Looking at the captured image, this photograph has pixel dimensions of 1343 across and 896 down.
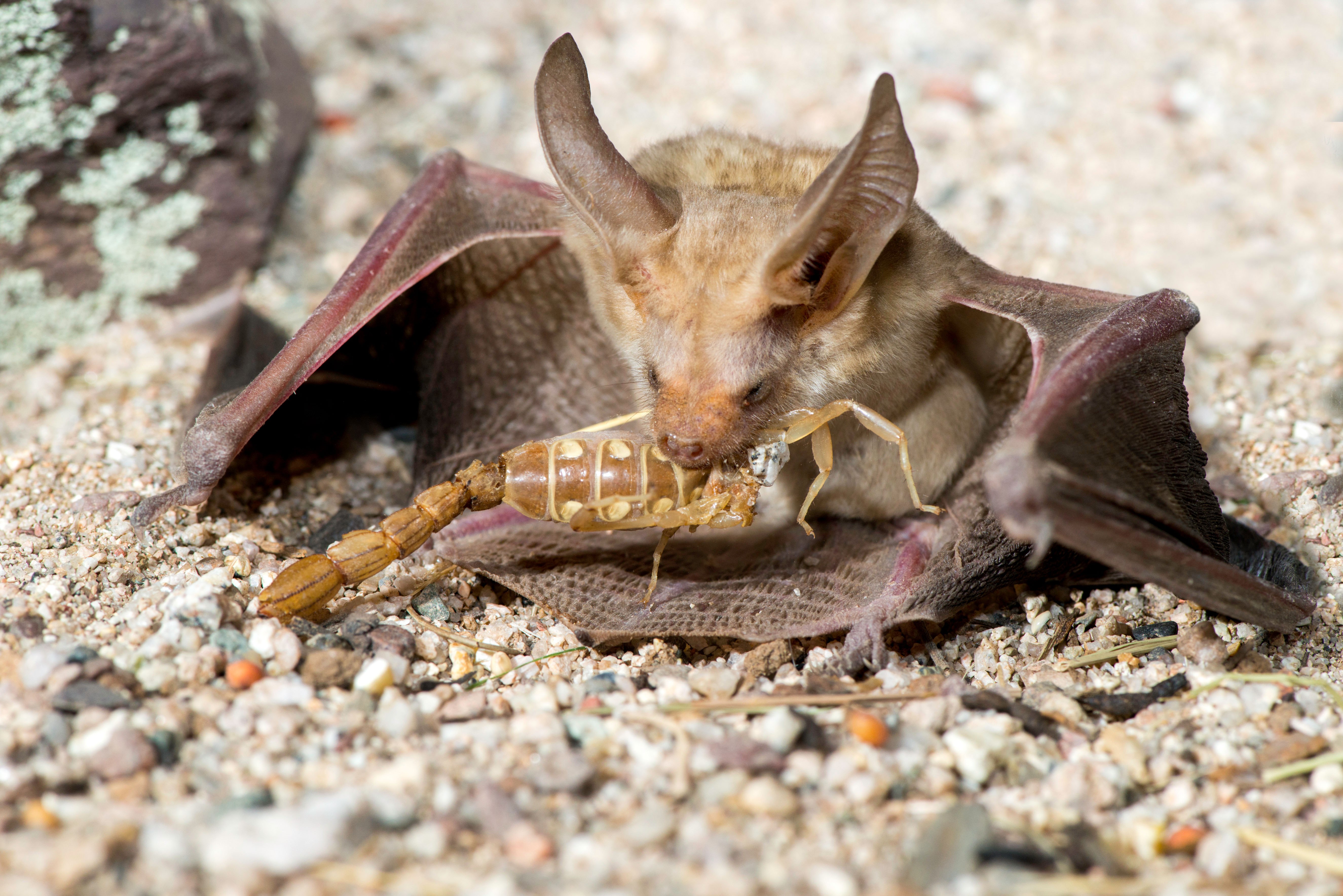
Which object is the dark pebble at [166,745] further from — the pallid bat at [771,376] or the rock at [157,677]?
the pallid bat at [771,376]

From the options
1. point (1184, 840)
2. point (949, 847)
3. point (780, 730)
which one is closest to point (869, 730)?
point (780, 730)

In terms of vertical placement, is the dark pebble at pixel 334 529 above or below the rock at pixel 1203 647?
below

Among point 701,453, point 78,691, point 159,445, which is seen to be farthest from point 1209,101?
point 78,691

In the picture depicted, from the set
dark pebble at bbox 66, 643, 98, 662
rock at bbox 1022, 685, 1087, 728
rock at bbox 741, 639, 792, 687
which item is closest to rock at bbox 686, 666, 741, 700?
rock at bbox 741, 639, 792, 687

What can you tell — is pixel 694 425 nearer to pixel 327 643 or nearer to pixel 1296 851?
pixel 327 643

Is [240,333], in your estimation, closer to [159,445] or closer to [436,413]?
[159,445]

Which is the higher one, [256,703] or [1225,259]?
[1225,259]

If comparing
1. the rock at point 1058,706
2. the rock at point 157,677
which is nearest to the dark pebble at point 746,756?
the rock at point 1058,706
